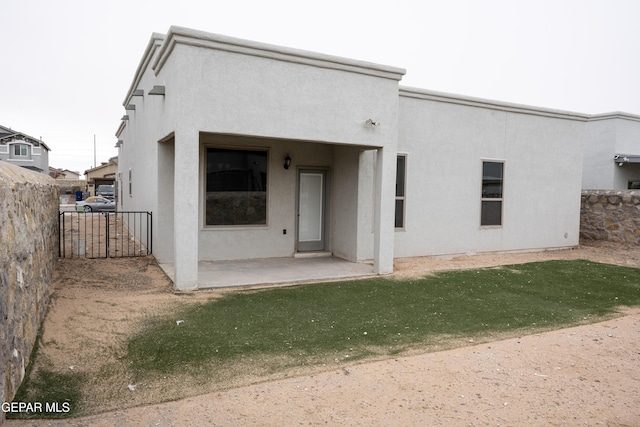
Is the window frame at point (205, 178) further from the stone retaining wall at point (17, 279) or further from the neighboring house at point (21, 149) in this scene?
the neighboring house at point (21, 149)

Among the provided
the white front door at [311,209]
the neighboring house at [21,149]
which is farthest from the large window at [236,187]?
the neighboring house at [21,149]

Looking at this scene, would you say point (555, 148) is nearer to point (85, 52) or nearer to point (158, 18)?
point (158, 18)

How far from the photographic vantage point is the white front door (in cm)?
1086

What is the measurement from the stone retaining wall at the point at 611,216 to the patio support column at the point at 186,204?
13337 millimetres

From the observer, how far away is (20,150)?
45.8 meters

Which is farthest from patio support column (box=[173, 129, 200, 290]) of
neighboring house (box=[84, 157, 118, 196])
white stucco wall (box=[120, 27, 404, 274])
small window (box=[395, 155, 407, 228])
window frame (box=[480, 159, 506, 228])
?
neighboring house (box=[84, 157, 118, 196])

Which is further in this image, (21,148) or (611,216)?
(21,148)

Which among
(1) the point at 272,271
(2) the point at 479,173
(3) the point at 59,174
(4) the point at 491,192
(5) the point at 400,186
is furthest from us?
(3) the point at 59,174

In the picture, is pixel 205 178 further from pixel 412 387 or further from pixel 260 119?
pixel 412 387

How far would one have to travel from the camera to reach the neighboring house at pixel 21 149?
44719mm

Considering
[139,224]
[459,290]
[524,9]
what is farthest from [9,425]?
[524,9]

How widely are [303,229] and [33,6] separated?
9.28 metres

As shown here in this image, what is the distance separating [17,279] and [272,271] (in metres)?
5.41

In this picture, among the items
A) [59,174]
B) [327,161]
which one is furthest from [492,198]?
[59,174]
